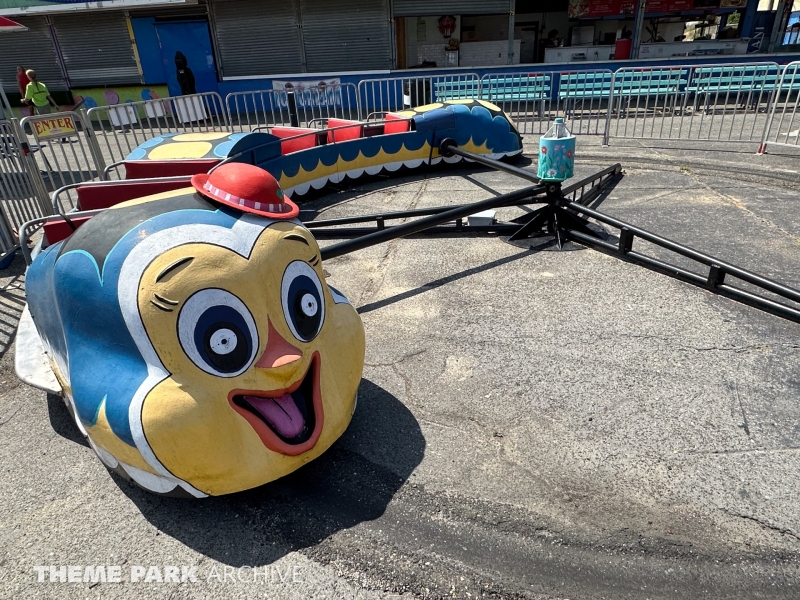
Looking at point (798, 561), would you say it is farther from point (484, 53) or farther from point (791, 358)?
point (484, 53)

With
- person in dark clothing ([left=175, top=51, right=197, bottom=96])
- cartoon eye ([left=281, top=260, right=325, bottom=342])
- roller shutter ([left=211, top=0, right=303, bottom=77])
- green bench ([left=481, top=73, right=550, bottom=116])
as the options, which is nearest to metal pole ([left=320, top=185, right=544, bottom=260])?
cartoon eye ([left=281, top=260, right=325, bottom=342])

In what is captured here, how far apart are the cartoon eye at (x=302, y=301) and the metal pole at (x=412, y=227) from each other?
132 centimetres

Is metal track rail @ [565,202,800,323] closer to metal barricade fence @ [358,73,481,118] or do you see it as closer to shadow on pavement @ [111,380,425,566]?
shadow on pavement @ [111,380,425,566]

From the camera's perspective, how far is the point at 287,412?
253 centimetres

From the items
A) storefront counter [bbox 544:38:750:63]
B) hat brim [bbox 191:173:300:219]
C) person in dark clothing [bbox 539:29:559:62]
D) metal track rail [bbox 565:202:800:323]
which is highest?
person in dark clothing [bbox 539:29:559:62]

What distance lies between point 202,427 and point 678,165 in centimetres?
911

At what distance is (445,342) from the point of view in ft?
13.0

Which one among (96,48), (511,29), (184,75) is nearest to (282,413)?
(511,29)

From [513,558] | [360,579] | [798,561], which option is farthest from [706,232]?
[360,579]

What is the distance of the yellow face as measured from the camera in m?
2.26

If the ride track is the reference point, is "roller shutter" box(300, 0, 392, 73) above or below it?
above

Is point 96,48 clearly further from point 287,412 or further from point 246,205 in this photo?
point 287,412

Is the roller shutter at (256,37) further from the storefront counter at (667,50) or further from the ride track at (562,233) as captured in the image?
the ride track at (562,233)

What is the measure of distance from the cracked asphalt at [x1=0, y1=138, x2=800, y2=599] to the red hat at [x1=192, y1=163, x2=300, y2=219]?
1382mm
